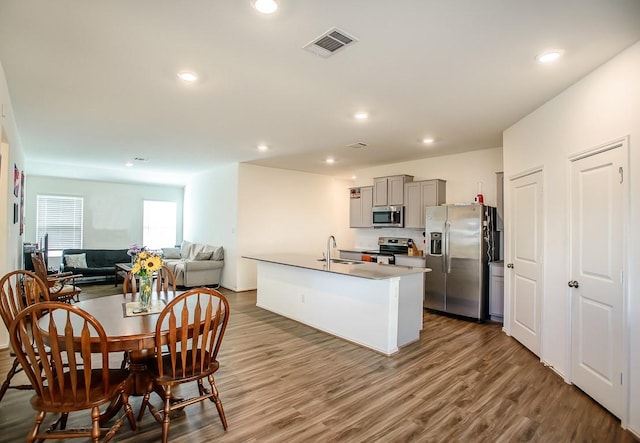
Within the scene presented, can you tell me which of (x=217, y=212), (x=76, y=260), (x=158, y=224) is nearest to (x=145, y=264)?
(x=217, y=212)

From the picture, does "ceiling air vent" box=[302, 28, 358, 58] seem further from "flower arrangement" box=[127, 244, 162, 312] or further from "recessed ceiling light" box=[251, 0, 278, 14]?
"flower arrangement" box=[127, 244, 162, 312]

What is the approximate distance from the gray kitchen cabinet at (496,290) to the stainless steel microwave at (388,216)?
6.09 ft

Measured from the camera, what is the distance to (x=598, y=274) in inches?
108

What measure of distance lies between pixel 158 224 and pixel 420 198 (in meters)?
7.22

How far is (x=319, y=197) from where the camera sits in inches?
333

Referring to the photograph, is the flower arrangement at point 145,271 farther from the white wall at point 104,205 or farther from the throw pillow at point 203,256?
the white wall at point 104,205

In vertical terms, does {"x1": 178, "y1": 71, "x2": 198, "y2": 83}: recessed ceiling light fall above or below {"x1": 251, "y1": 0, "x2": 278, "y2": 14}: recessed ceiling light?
above

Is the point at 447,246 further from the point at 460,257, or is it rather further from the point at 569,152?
the point at 569,152

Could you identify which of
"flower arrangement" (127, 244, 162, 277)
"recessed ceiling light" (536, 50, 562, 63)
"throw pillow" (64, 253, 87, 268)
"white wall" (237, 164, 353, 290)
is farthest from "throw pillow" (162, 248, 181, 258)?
"recessed ceiling light" (536, 50, 562, 63)

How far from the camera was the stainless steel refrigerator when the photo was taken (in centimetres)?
500

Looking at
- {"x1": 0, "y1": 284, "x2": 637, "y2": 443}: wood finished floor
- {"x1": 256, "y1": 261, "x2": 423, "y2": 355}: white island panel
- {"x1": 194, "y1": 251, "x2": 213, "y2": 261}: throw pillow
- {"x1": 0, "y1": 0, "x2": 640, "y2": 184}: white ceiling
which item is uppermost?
{"x1": 0, "y1": 0, "x2": 640, "y2": 184}: white ceiling

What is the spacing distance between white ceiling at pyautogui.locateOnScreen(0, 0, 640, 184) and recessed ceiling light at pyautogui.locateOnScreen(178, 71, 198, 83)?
7 centimetres

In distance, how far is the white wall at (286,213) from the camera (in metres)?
7.14

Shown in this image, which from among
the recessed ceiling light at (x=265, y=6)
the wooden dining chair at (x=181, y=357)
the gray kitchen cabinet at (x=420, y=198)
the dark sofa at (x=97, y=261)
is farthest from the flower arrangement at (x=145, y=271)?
the dark sofa at (x=97, y=261)
